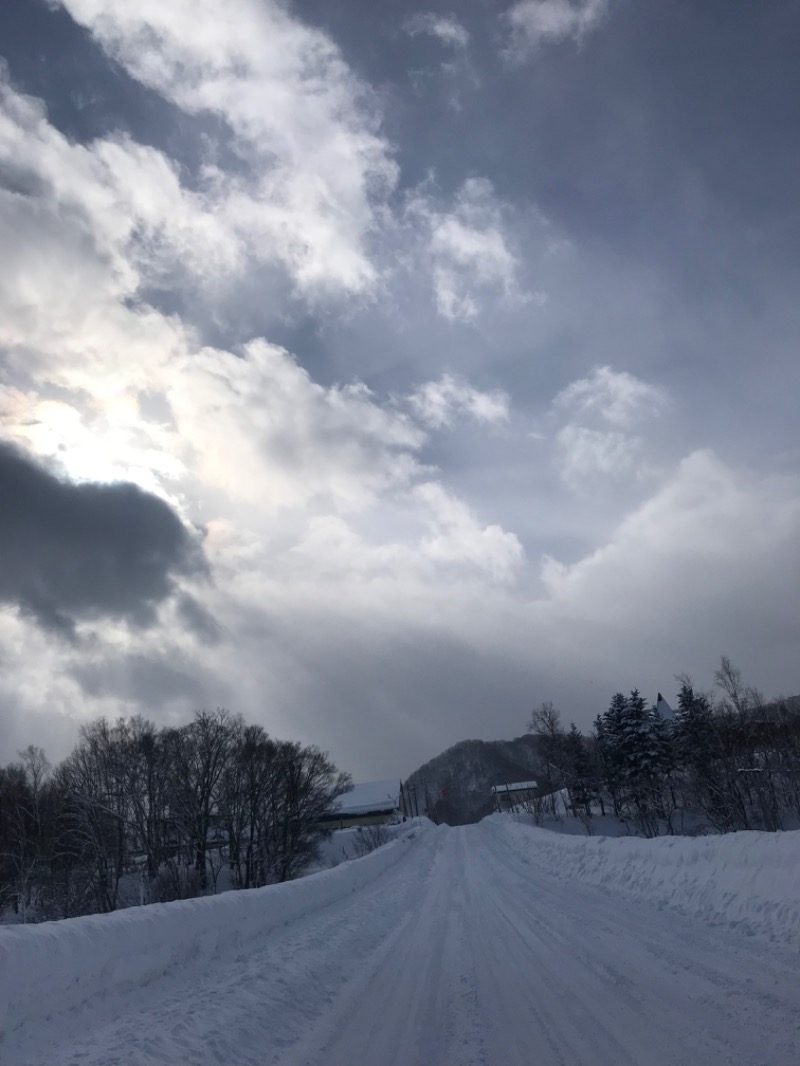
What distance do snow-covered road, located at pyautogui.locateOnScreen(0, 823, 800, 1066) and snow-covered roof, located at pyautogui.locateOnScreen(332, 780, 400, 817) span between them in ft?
395

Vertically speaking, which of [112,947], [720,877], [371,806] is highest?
[112,947]

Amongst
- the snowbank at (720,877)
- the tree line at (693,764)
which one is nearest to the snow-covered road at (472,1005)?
the snowbank at (720,877)

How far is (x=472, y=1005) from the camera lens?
7.59 m

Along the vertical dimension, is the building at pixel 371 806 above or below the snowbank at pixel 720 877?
below

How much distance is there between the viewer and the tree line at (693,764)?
4675cm

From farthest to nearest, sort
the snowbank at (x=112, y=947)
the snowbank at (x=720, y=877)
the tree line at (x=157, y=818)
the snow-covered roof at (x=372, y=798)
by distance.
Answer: the snow-covered roof at (x=372, y=798) → the tree line at (x=157, y=818) → the snowbank at (x=720, y=877) → the snowbank at (x=112, y=947)

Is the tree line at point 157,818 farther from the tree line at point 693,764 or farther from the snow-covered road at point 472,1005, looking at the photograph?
the snow-covered road at point 472,1005

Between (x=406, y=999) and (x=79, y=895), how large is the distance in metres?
47.8

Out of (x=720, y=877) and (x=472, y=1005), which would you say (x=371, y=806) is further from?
(x=472, y=1005)

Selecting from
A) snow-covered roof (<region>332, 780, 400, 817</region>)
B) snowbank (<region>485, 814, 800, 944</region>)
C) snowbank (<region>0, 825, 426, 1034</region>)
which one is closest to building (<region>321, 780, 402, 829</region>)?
snow-covered roof (<region>332, 780, 400, 817</region>)

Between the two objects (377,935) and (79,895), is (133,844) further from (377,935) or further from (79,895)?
(377,935)

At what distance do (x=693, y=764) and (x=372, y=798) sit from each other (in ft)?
312

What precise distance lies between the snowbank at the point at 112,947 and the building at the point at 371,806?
4269 inches

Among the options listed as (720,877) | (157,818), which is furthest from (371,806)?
(720,877)
